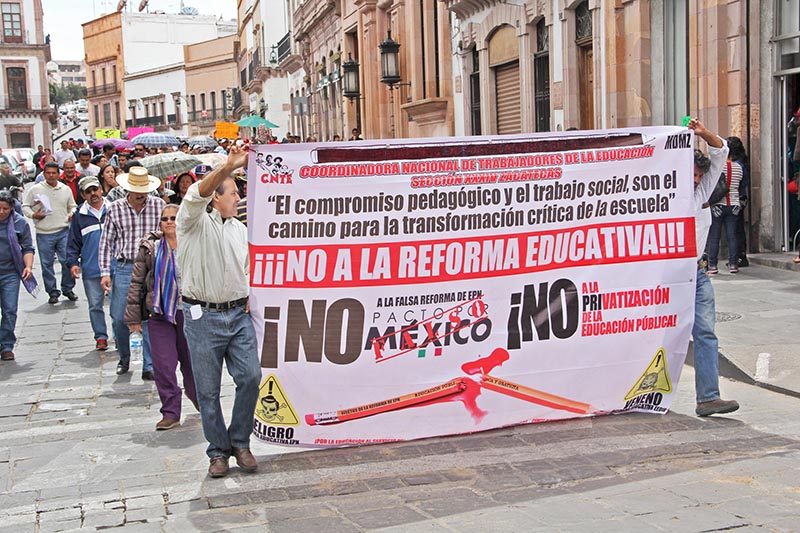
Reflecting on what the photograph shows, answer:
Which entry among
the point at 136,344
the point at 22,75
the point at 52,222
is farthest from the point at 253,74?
the point at 136,344

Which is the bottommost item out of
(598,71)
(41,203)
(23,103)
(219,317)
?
(219,317)

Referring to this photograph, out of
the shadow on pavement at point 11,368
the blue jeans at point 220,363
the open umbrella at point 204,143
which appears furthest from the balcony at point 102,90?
the blue jeans at point 220,363

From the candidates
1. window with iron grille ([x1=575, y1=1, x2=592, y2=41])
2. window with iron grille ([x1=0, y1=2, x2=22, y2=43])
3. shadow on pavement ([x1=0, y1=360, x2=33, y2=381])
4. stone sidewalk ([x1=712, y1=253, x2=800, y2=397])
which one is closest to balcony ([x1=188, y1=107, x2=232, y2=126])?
window with iron grille ([x1=0, y1=2, x2=22, y2=43])

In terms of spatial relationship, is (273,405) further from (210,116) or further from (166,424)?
(210,116)

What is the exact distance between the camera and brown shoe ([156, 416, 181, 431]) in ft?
24.6

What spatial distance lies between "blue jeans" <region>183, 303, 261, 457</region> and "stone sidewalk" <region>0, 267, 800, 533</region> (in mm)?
267

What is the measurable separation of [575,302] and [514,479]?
148 cm

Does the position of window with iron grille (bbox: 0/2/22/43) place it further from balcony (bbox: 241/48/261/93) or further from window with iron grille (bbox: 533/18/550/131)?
window with iron grille (bbox: 533/18/550/131)

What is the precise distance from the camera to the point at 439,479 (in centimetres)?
603

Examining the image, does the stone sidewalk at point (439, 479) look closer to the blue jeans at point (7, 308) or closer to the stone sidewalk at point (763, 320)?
the stone sidewalk at point (763, 320)

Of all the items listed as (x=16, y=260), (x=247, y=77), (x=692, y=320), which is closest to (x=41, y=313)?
(x=16, y=260)

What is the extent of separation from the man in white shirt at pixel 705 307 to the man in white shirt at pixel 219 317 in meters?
3.01

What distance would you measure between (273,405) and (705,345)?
9.57 feet

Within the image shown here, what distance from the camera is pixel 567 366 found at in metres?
6.99
